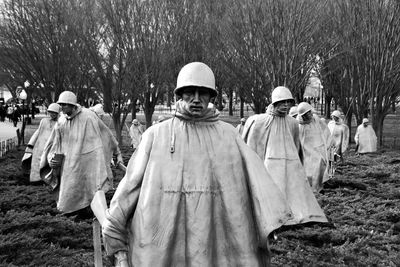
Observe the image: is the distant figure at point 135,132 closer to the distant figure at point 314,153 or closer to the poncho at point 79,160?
the distant figure at point 314,153

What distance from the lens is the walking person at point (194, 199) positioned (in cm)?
416

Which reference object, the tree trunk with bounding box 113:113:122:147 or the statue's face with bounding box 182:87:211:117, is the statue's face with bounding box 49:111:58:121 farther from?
the tree trunk with bounding box 113:113:122:147

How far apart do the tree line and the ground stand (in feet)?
43.2

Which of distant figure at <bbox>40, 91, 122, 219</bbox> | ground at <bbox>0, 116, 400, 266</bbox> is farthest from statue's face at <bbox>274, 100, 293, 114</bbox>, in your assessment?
distant figure at <bbox>40, 91, 122, 219</bbox>

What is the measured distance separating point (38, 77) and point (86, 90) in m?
6.06

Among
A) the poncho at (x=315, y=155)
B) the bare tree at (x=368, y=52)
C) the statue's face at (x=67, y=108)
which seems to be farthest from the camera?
the bare tree at (x=368, y=52)

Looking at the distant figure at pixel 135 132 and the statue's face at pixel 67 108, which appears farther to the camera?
the distant figure at pixel 135 132

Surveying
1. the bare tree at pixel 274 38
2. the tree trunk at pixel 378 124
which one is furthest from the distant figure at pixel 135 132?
the tree trunk at pixel 378 124

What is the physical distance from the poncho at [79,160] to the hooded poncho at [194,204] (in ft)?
20.2

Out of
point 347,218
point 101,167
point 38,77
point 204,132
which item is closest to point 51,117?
point 101,167

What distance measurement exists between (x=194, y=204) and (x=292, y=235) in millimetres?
5391

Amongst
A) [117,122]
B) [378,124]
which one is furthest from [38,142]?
[378,124]

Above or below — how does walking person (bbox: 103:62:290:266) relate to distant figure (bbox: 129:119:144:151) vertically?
above

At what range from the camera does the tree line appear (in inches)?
1029
